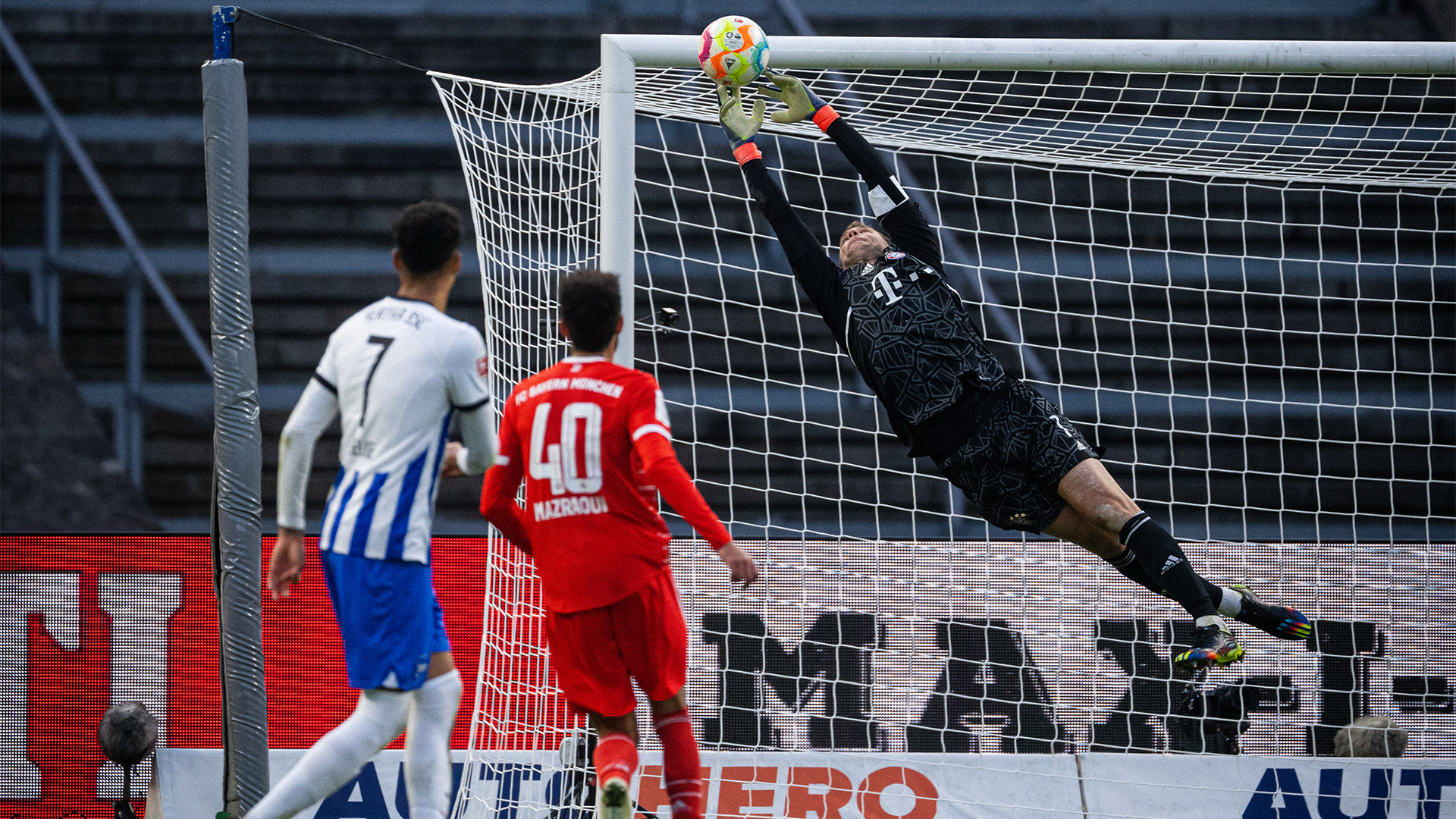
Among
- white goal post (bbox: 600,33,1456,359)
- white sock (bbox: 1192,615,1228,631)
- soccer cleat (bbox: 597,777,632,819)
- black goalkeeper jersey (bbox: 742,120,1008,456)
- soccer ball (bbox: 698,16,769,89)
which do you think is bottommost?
soccer cleat (bbox: 597,777,632,819)

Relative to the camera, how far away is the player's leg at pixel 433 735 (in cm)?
312

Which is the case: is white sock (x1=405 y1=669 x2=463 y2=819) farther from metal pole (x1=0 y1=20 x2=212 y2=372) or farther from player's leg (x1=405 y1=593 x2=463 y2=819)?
metal pole (x1=0 y1=20 x2=212 y2=372)

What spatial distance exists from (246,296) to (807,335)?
4.52 m

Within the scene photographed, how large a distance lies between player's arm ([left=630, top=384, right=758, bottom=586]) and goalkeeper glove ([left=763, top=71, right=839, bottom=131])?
5.35ft

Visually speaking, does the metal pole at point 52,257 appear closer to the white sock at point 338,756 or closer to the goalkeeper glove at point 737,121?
the goalkeeper glove at point 737,121

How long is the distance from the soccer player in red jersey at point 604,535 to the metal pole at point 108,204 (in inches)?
201

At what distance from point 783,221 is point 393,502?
192 centimetres

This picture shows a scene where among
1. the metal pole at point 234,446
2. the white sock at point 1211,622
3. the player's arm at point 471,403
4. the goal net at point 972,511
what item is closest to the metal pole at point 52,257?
the goal net at point 972,511

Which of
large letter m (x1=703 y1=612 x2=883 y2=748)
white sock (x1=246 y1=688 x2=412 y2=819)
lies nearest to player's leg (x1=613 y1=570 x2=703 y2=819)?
white sock (x1=246 y1=688 x2=412 y2=819)

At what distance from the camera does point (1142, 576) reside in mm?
4527

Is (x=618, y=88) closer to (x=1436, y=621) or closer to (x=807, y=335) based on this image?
(x=807, y=335)

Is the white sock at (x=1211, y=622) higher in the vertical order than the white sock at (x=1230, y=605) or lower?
lower

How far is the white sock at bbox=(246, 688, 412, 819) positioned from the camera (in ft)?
9.82

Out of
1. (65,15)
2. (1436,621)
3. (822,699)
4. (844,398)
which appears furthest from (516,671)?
(65,15)
